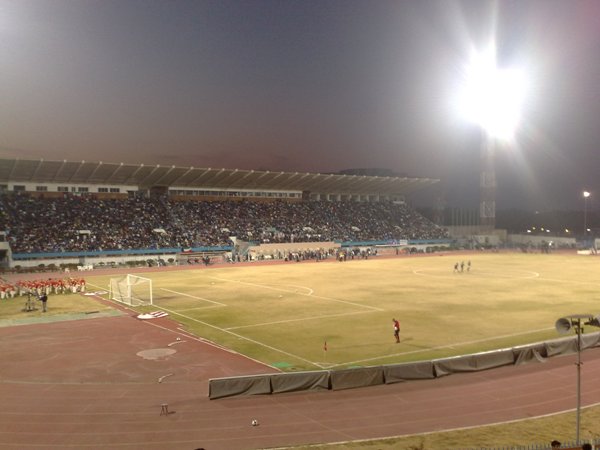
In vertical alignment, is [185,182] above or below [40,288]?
above

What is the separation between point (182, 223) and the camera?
83.5 meters

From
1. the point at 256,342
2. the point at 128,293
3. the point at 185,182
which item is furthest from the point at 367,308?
the point at 185,182

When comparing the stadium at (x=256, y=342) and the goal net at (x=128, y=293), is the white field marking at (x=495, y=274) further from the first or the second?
the goal net at (x=128, y=293)

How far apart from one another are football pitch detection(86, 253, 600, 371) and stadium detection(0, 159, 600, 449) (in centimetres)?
18

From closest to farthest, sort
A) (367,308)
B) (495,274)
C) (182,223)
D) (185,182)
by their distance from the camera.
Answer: (367,308) < (495,274) < (182,223) < (185,182)

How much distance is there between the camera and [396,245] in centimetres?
9769

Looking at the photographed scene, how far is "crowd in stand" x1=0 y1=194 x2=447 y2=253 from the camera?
6981 cm

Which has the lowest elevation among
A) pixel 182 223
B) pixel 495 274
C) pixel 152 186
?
pixel 495 274

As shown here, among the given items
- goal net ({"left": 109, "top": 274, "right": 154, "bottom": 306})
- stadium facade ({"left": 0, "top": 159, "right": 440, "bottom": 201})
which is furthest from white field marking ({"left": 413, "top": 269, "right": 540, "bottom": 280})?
stadium facade ({"left": 0, "top": 159, "right": 440, "bottom": 201})

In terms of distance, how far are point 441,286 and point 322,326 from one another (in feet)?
66.9

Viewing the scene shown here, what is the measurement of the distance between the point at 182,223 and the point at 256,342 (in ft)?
201

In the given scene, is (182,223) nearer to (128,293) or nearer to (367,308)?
(128,293)

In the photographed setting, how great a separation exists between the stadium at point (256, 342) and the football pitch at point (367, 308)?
0.60 ft

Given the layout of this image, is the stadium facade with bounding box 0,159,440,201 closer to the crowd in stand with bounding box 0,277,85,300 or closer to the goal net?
the crowd in stand with bounding box 0,277,85,300
